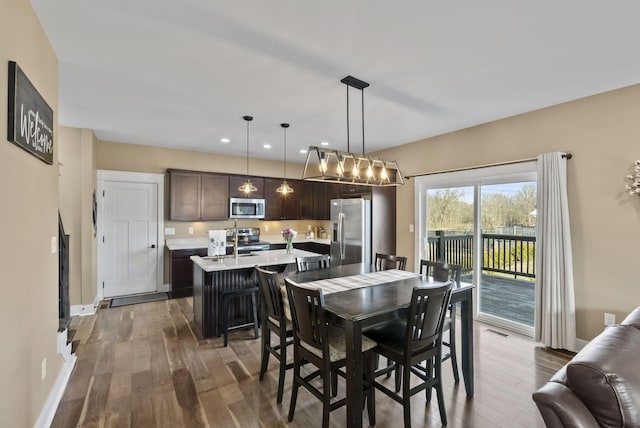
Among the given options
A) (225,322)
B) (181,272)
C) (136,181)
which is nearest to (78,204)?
(136,181)

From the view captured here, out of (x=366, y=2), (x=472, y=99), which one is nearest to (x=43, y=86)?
(x=366, y=2)

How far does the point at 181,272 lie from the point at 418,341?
4.33 meters

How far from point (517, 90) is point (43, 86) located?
3994 millimetres

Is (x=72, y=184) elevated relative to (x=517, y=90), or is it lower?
lower

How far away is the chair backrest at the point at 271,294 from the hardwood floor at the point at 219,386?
64 centimetres

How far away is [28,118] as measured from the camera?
1759 millimetres

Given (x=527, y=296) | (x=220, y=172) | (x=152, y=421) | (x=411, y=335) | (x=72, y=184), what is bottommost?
(x=152, y=421)

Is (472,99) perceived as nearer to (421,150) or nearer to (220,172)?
(421,150)

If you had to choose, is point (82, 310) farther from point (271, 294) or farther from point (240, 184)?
point (271, 294)

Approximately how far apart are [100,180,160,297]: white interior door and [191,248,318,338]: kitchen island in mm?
2050

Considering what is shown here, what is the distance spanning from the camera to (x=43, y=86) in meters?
2.13

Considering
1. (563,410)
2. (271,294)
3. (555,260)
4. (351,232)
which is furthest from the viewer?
(351,232)

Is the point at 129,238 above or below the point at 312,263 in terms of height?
above

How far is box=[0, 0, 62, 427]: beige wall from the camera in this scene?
151 cm
